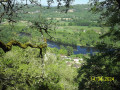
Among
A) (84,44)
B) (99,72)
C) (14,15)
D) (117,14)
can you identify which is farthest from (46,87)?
(84,44)

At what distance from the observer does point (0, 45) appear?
2598 mm

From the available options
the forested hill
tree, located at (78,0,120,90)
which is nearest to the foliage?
the forested hill

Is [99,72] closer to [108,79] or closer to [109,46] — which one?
[108,79]

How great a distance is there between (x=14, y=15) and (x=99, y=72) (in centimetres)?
491

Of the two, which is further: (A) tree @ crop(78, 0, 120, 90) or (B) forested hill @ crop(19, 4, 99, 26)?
(A) tree @ crop(78, 0, 120, 90)

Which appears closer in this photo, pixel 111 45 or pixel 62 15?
pixel 111 45

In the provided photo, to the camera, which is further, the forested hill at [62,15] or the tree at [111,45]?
the tree at [111,45]

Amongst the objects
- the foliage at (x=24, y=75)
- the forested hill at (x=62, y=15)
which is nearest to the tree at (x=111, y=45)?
the forested hill at (x=62, y=15)

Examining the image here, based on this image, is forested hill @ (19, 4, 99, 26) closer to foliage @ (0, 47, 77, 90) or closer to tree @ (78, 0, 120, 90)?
tree @ (78, 0, 120, 90)

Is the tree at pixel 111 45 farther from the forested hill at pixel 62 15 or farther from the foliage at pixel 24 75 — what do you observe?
the foliage at pixel 24 75

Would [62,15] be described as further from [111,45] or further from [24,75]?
[24,75]

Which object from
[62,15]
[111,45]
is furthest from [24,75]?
[62,15]

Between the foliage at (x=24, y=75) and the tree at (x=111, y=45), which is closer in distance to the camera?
the foliage at (x=24, y=75)

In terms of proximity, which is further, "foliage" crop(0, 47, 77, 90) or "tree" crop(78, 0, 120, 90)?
"tree" crop(78, 0, 120, 90)
